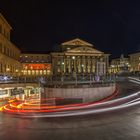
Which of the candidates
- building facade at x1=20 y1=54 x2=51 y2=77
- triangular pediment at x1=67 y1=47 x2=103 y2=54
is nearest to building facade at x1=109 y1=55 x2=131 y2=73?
triangular pediment at x1=67 y1=47 x2=103 y2=54

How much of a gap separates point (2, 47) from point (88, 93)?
51.7 meters

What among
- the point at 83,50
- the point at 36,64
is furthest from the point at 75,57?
the point at 36,64

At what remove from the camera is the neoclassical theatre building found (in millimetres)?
130812

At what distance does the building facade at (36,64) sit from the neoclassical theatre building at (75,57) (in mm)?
3940

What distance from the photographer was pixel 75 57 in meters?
133

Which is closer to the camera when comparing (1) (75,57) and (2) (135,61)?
(1) (75,57)

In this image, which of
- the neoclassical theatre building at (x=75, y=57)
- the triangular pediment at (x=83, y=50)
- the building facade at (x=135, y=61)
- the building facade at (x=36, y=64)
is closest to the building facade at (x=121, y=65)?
the building facade at (x=135, y=61)

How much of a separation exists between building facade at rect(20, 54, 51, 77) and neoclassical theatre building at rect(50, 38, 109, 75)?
3.94m

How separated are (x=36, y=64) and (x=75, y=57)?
20.2m

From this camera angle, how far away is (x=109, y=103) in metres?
23.5

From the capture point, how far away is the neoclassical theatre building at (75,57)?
131 meters

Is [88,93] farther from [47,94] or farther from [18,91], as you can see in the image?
[18,91]

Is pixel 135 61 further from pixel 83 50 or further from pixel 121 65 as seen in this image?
pixel 83 50

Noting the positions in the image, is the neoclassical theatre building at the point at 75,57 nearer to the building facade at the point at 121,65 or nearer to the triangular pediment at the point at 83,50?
the triangular pediment at the point at 83,50
